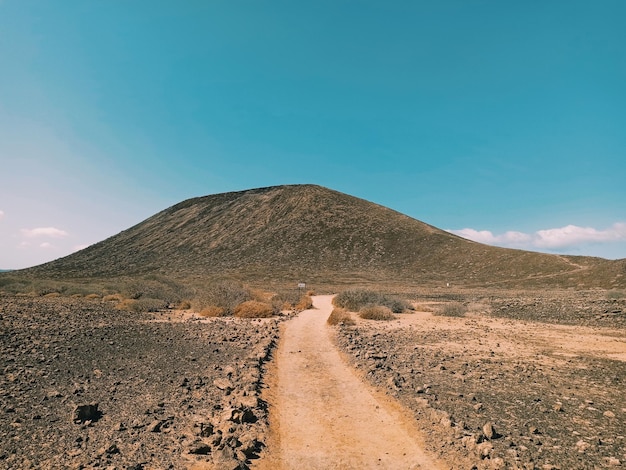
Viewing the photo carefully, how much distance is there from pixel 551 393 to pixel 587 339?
953 centimetres

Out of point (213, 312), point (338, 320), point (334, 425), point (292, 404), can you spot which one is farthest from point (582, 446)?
point (213, 312)

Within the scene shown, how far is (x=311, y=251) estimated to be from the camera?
87.9 meters

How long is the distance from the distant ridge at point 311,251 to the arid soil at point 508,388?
4496 centimetres

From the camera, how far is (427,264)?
78.8 meters

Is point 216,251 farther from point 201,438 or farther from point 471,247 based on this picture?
point 201,438

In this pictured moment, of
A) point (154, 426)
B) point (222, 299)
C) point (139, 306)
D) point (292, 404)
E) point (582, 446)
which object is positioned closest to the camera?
point (582, 446)

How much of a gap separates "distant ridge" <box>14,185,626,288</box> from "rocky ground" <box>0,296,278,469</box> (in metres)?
51.8

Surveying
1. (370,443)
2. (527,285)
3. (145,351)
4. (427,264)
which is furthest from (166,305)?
(427,264)

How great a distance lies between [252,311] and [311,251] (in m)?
64.6

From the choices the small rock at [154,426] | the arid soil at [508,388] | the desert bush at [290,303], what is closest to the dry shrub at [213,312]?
the desert bush at [290,303]

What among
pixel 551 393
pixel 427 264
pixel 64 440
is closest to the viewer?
pixel 64 440

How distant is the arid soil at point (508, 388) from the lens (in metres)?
5.84

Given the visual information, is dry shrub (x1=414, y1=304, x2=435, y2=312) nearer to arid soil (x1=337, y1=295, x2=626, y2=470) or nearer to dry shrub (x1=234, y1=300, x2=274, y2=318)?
arid soil (x1=337, y1=295, x2=626, y2=470)

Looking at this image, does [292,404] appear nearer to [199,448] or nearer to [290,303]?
[199,448]
